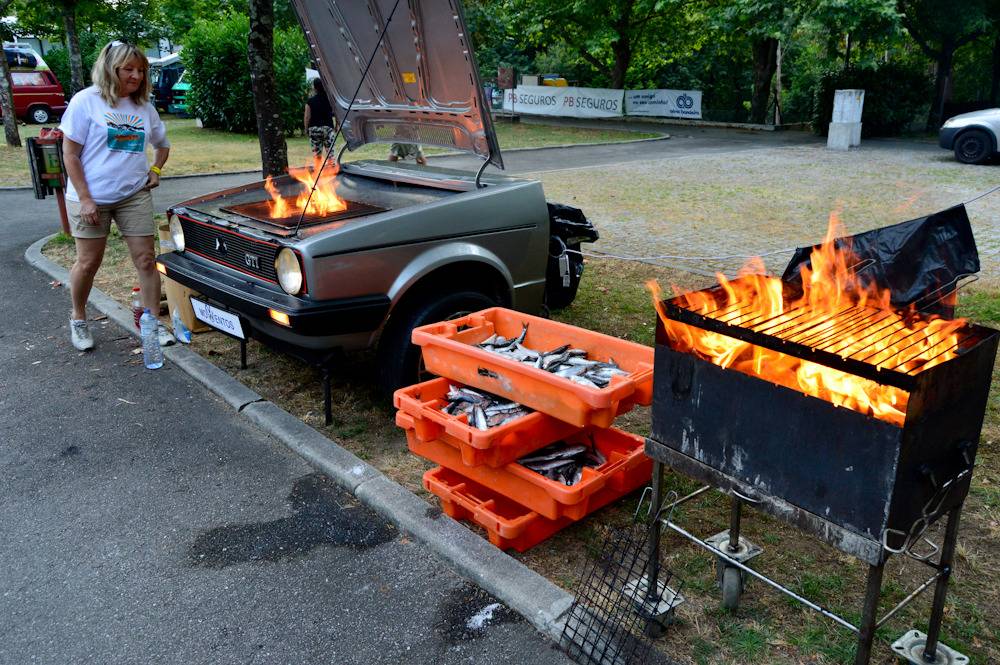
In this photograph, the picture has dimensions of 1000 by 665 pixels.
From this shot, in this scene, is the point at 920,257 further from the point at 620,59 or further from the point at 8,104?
the point at 620,59

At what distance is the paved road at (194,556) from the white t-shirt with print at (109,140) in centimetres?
138

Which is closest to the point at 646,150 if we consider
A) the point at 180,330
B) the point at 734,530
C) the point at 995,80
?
the point at 995,80

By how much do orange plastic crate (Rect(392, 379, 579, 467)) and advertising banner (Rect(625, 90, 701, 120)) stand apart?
26.5 meters

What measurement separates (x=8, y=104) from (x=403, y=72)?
15687mm

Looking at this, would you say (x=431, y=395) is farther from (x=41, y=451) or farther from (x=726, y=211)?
(x=726, y=211)

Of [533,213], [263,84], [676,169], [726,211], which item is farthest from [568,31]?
[533,213]

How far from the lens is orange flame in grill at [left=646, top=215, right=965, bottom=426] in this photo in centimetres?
221

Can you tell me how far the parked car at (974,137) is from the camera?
1483cm

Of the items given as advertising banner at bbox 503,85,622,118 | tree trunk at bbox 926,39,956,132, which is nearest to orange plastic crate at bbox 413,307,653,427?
tree trunk at bbox 926,39,956,132

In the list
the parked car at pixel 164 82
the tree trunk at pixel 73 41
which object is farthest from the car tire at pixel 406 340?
the parked car at pixel 164 82

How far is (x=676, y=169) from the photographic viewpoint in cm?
1509

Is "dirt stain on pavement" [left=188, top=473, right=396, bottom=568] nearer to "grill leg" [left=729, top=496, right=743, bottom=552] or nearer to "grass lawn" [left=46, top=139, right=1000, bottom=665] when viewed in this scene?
"grass lawn" [left=46, top=139, right=1000, bottom=665]

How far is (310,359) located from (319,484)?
69 cm

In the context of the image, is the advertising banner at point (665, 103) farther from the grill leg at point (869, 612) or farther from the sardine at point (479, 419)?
the grill leg at point (869, 612)
